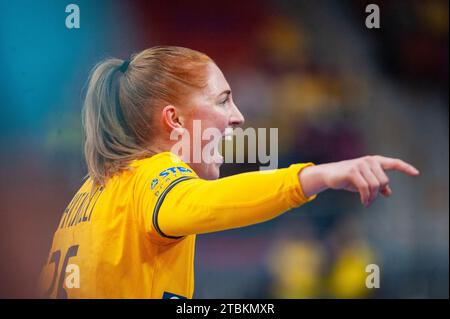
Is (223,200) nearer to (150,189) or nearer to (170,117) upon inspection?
(150,189)

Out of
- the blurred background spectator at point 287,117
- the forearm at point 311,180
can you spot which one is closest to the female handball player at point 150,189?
the forearm at point 311,180

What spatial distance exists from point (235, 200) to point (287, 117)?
4.91ft

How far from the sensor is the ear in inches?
96.5

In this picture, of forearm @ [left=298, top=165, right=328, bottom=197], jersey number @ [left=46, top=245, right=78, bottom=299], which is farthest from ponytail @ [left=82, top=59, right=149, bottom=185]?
forearm @ [left=298, top=165, right=328, bottom=197]

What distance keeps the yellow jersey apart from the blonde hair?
11 cm

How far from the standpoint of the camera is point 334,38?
Answer: 3.18 metres

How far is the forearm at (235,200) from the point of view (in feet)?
5.63

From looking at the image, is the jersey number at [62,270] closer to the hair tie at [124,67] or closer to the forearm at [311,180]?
the hair tie at [124,67]

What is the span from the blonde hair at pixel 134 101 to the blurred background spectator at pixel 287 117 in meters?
0.55

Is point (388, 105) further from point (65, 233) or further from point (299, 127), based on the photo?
point (65, 233)

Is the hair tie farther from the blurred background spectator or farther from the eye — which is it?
the blurred background spectator

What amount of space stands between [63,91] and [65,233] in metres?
0.85
